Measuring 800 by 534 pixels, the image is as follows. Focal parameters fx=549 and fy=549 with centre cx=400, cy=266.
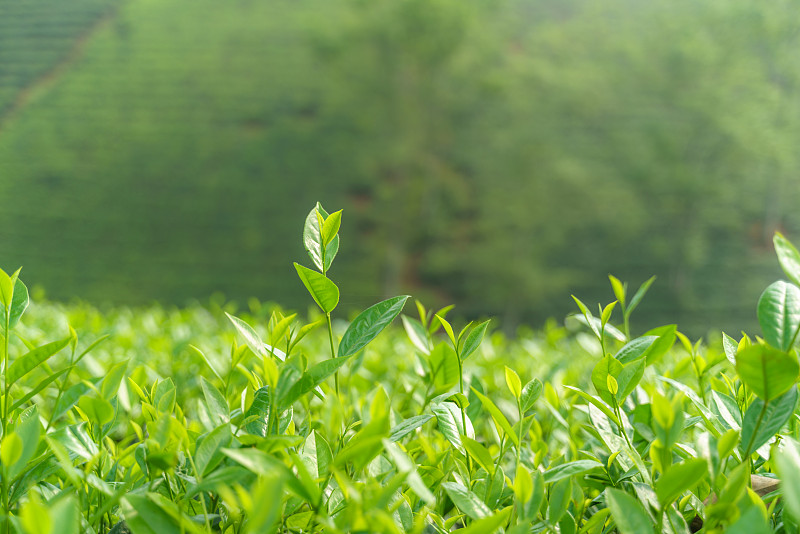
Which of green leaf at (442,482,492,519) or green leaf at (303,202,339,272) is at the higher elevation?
green leaf at (303,202,339,272)

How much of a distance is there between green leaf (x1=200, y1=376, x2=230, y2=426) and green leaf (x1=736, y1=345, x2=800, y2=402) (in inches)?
8.7

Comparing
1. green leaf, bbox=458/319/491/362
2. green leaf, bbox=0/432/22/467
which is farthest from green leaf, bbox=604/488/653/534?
green leaf, bbox=0/432/22/467

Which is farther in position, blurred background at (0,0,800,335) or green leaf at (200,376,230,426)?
A: blurred background at (0,0,800,335)

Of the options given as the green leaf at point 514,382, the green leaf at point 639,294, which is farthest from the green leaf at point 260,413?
the green leaf at point 639,294

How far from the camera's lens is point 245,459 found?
0.58 ft

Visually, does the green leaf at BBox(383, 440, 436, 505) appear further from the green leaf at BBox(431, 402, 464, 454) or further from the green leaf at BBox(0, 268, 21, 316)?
the green leaf at BBox(0, 268, 21, 316)

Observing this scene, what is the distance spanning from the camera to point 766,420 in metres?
0.22

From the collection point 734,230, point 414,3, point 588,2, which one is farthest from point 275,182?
point 734,230

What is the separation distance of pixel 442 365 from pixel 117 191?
9.82 metres

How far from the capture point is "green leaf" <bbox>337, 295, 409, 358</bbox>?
259 millimetres

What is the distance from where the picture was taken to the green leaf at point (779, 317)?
0.70 feet

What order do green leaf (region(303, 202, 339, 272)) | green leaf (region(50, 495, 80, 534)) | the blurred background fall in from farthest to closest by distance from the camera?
the blurred background < green leaf (region(303, 202, 339, 272)) < green leaf (region(50, 495, 80, 534))

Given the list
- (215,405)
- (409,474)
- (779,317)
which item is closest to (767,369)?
(779,317)

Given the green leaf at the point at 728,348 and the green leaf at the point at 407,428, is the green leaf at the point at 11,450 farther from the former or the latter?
the green leaf at the point at 728,348
